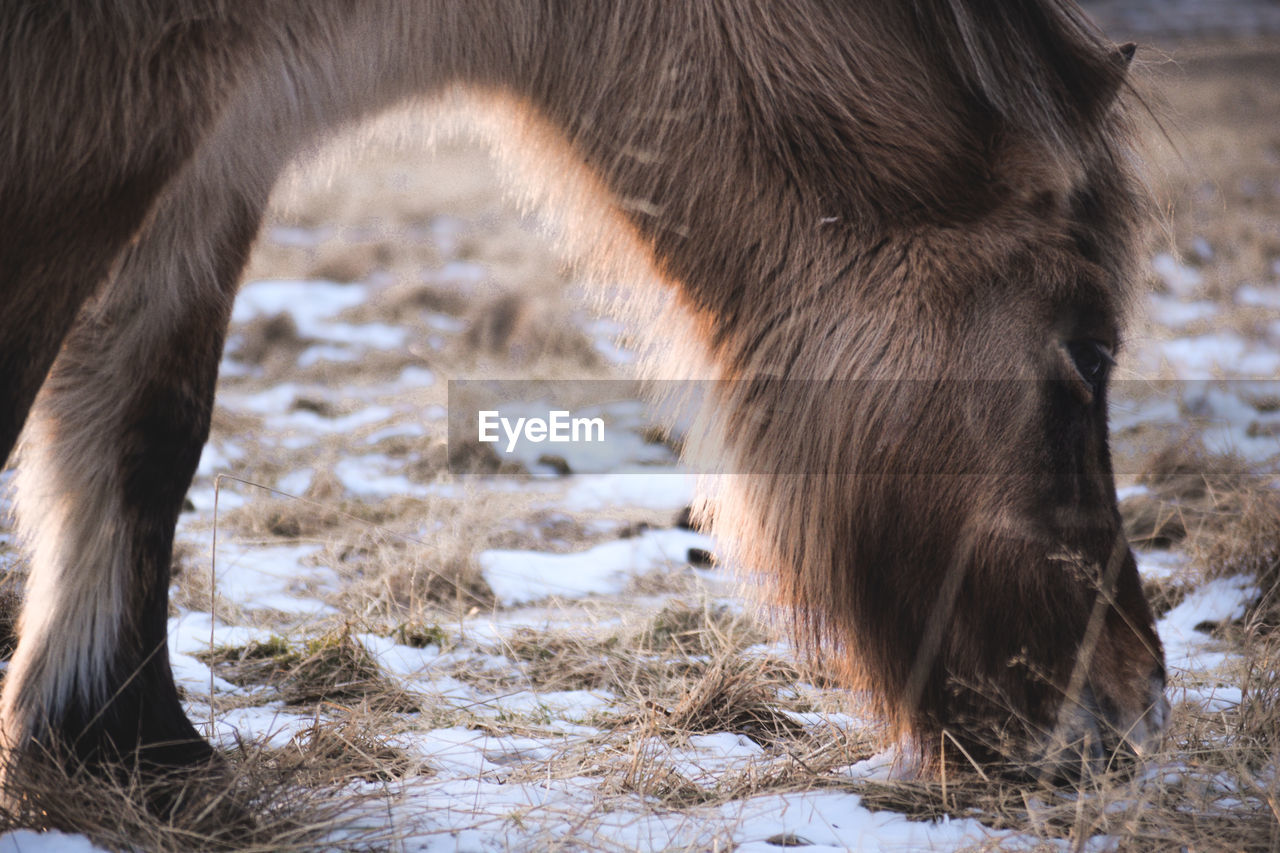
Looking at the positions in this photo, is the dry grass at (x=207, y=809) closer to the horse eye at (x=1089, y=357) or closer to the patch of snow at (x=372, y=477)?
the horse eye at (x=1089, y=357)

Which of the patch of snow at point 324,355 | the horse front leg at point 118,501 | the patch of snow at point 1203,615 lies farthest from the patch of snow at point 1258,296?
the horse front leg at point 118,501

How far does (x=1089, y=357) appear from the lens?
1.86m

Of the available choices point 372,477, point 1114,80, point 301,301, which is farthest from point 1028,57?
point 301,301

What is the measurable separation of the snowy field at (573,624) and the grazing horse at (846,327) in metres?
0.19

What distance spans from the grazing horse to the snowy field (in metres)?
0.19

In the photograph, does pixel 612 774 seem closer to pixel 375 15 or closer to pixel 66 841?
pixel 66 841

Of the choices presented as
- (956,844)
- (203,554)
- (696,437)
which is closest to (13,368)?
(696,437)

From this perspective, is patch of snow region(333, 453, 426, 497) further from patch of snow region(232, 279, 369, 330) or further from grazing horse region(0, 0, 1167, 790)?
patch of snow region(232, 279, 369, 330)

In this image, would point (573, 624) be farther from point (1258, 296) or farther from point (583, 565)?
point (1258, 296)

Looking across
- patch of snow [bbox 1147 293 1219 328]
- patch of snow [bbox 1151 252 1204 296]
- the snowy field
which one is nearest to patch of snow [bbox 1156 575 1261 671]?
the snowy field

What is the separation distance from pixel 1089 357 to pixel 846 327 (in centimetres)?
44

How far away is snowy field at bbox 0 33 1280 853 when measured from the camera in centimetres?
181

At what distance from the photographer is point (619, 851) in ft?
5.54

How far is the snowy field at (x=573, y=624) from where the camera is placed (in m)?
1.81
